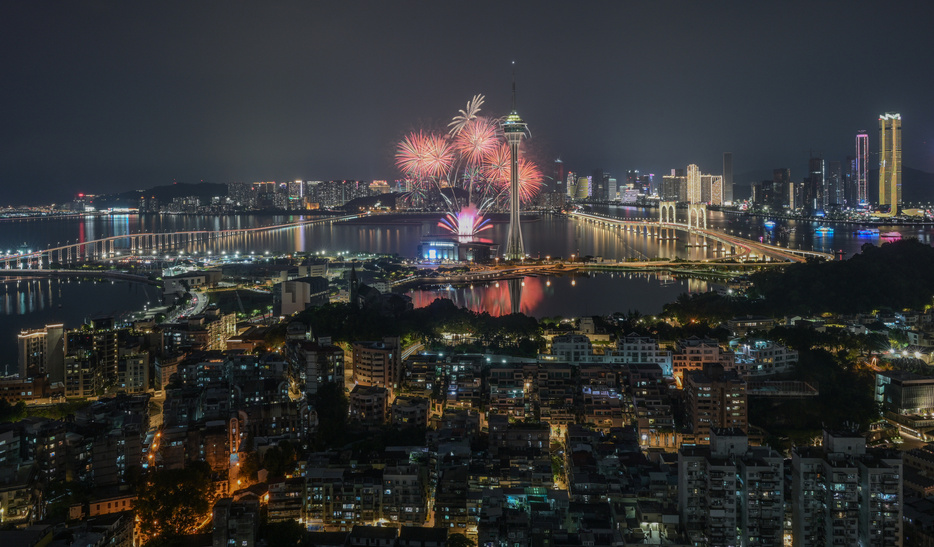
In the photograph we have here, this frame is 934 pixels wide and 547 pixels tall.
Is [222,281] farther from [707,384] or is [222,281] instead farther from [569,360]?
[707,384]

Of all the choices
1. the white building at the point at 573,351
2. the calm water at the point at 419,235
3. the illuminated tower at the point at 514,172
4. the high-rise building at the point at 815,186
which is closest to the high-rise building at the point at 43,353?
the white building at the point at 573,351

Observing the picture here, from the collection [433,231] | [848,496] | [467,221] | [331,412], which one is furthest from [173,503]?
[433,231]

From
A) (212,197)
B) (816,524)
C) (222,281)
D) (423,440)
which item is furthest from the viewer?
(212,197)

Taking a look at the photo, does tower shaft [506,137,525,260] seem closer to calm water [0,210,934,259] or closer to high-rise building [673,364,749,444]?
calm water [0,210,934,259]

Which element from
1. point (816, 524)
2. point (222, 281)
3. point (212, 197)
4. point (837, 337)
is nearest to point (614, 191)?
point (212, 197)

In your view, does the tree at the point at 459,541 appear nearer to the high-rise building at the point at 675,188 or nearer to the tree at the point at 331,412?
the tree at the point at 331,412

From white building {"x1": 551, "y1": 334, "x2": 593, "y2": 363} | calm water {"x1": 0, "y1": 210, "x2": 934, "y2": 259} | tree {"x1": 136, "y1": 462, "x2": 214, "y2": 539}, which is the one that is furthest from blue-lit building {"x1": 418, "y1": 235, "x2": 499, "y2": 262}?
tree {"x1": 136, "y1": 462, "x2": 214, "y2": 539}

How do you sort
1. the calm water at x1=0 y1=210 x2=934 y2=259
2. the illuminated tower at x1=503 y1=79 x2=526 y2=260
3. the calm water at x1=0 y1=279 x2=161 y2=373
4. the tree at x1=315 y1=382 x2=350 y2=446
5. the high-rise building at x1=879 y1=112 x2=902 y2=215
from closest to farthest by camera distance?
the tree at x1=315 y1=382 x2=350 y2=446 < the calm water at x1=0 y1=279 x2=161 y2=373 < the illuminated tower at x1=503 y1=79 x2=526 y2=260 < the calm water at x1=0 y1=210 x2=934 y2=259 < the high-rise building at x1=879 y1=112 x2=902 y2=215
